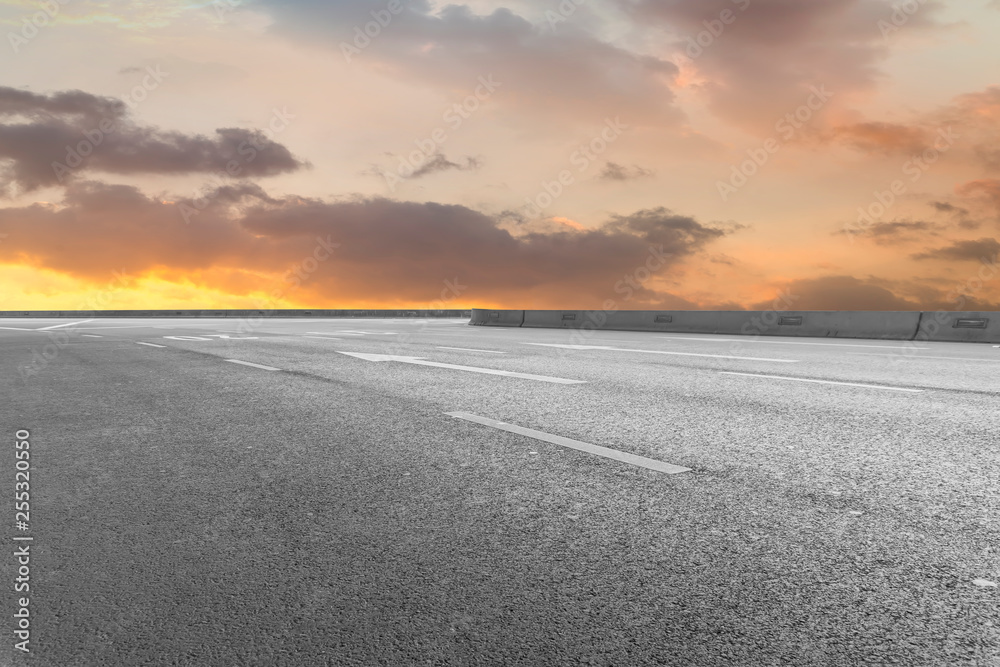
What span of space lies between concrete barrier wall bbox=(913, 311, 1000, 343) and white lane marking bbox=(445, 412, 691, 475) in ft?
51.2

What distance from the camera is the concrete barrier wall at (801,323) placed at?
17.7m

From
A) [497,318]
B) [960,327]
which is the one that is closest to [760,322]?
[960,327]

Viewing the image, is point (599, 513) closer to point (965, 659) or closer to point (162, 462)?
point (965, 659)

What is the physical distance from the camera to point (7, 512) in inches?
147

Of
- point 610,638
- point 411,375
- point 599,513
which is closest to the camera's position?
point 610,638

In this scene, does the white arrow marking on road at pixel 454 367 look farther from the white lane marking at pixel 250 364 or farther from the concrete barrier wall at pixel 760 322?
the concrete barrier wall at pixel 760 322

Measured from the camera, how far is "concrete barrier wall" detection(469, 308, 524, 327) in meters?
30.4

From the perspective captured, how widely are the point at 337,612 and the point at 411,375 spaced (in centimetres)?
670

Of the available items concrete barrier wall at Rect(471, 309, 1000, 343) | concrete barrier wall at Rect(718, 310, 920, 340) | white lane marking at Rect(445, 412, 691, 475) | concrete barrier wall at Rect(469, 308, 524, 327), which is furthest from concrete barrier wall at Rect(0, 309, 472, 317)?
white lane marking at Rect(445, 412, 691, 475)

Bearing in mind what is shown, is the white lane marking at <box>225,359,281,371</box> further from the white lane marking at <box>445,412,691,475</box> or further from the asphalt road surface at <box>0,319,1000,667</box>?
the white lane marking at <box>445,412,691,475</box>

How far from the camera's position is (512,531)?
321 cm

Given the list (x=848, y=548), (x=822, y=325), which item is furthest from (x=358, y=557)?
(x=822, y=325)

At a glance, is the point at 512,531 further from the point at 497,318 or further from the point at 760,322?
the point at 497,318

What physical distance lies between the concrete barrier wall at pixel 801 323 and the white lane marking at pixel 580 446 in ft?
51.2
